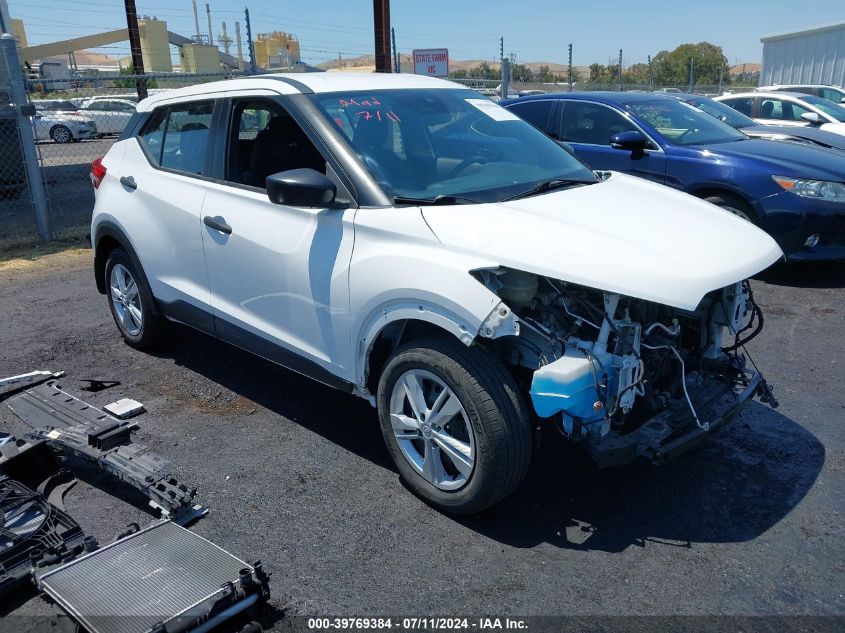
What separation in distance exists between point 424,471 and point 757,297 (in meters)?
4.33

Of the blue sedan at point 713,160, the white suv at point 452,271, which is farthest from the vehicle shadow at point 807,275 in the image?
the white suv at point 452,271

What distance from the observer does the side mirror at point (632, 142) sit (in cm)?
675

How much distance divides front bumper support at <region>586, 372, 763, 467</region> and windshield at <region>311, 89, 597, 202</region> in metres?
1.23

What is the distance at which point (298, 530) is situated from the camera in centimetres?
323

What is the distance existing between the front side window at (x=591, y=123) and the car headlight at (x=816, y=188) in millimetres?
1639

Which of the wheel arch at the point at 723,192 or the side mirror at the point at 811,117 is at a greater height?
the side mirror at the point at 811,117

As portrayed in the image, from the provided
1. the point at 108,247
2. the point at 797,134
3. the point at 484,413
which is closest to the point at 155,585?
the point at 484,413

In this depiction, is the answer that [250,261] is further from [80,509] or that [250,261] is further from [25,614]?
[25,614]

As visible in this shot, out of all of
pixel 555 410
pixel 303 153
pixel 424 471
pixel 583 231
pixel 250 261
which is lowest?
pixel 424 471

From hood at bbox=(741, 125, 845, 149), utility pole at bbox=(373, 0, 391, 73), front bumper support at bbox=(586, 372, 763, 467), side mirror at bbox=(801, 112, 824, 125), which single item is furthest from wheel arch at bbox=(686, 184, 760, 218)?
utility pole at bbox=(373, 0, 391, 73)

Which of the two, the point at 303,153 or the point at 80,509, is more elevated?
the point at 303,153

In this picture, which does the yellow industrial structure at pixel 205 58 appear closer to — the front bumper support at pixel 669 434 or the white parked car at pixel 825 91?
the white parked car at pixel 825 91

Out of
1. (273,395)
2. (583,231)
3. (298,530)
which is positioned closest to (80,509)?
(298,530)

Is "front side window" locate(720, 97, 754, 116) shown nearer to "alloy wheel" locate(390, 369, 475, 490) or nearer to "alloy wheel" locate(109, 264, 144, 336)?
"alloy wheel" locate(109, 264, 144, 336)
